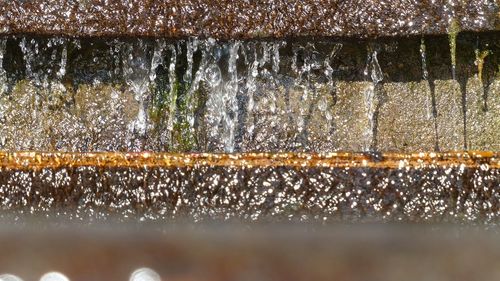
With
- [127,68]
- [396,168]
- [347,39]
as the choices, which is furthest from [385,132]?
[127,68]

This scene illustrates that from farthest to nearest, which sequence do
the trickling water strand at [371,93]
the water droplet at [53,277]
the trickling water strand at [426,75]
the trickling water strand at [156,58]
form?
the trickling water strand at [371,93] < the trickling water strand at [426,75] < the trickling water strand at [156,58] < the water droplet at [53,277]

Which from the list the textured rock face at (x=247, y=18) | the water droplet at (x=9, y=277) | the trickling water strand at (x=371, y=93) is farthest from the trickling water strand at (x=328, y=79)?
the water droplet at (x=9, y=277)

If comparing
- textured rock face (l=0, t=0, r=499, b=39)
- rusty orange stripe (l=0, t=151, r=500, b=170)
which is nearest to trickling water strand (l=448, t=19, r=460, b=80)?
textured rock face (l=0, t=0, r=499, b=39)

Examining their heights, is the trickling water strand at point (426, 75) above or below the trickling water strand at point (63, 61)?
below

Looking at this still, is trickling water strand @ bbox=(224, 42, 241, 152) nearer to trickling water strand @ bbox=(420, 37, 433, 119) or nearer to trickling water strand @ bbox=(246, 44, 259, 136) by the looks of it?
trickling water strand @ bbox=(246, 44, 259, 136)

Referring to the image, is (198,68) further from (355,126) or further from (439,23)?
(439,23)

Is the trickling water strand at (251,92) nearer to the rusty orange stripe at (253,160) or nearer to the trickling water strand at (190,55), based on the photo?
the trickling water strand at (190,55)
